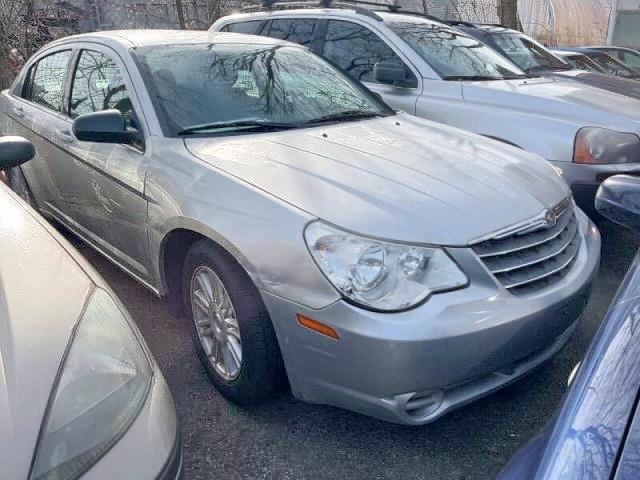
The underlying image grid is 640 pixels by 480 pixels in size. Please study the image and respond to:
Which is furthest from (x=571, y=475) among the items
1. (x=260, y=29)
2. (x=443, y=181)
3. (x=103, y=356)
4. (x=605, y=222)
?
(x=260, y=29)

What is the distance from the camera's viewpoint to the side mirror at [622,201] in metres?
1.89

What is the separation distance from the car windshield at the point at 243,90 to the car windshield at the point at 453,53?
134 cm

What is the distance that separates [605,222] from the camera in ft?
14.9

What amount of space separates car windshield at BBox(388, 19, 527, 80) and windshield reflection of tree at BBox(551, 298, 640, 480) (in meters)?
3.69

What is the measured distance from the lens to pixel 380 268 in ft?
6.82

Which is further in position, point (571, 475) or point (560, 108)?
point (560, 108)

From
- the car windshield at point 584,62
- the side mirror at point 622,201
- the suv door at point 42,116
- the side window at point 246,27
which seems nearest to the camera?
the side mirror at point 622,201

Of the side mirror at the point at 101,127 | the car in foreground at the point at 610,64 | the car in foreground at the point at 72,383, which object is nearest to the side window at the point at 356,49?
the side mirror at the point at 101,127

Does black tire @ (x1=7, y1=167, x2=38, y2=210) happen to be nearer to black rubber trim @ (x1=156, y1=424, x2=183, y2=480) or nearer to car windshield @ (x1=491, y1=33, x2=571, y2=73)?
black rubber trim @ (x1=156, y1=424, x2=183, y2=480)

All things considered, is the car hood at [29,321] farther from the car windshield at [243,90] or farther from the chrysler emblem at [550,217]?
the chrysler emblem at [550,217]

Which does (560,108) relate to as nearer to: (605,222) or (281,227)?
(605,222)

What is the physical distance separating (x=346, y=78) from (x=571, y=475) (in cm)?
311

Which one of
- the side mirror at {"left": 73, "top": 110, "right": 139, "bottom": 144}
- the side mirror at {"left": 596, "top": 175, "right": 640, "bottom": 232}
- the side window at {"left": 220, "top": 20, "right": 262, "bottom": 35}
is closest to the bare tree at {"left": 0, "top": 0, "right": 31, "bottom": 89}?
the side window at {"left": 220, "top": 20, "right": 262, "bottom": 35}

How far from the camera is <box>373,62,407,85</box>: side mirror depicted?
15.2 ft
